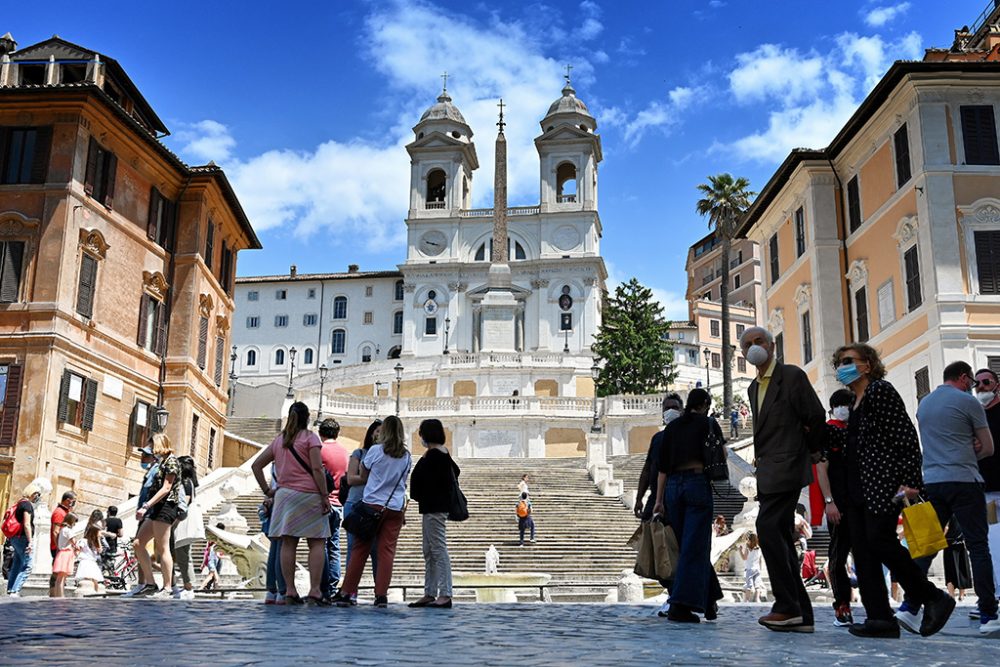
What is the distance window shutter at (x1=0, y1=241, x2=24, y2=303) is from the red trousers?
771 inches

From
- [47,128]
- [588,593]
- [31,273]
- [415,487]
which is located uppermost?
[47,128]

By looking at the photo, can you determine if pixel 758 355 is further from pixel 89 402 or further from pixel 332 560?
pixel 89 402

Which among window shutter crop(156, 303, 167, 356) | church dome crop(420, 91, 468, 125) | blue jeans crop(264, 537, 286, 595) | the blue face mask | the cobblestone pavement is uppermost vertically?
church dome crop(420, 91, 468, 125)

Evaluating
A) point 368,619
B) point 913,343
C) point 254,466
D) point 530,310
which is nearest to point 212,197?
point 913,343

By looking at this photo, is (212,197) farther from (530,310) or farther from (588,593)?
(530,310)

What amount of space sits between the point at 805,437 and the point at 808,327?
81.9 ft

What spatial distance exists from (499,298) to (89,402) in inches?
2160

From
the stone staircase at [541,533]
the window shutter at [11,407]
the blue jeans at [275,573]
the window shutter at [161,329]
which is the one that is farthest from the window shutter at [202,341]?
the blue jeans at [275,573]

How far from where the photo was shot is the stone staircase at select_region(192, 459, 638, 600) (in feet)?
72.8

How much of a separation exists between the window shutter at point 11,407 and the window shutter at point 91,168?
5205 mm

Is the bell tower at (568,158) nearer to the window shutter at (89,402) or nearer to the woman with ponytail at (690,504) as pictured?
the window shutter at (89,402)

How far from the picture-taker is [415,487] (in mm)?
10328

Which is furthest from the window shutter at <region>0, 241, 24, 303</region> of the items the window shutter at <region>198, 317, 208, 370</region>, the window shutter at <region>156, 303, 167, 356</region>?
the window shutter at <region>198, 317, 208, 370</region>

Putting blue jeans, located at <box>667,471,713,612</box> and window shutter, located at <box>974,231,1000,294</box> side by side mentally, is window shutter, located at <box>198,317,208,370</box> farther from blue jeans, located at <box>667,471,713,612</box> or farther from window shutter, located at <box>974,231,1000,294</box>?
blue jeans, located at <box>667,471,713,612</box>
